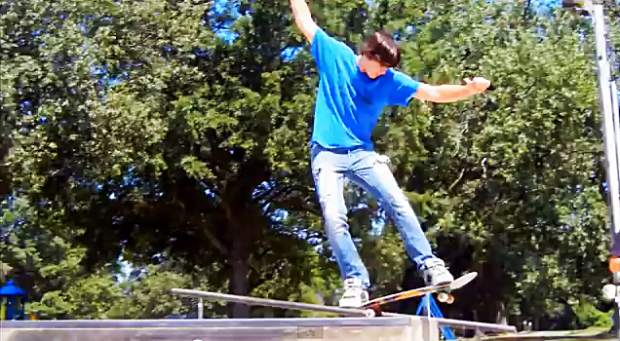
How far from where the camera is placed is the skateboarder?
574 cm

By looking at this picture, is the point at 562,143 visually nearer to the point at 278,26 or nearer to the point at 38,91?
the point at 278,26

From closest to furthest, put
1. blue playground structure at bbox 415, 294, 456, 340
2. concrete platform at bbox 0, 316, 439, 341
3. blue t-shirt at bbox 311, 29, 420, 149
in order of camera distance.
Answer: concrete platform at bbox 0, 316, 439, 341
blue t-shirt at bbox 311, 29, 420, 149
blue playground structure at bbox 415, 294, 456, 340

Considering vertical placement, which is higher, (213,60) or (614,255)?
(213,60)

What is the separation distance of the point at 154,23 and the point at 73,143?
11.0 feet

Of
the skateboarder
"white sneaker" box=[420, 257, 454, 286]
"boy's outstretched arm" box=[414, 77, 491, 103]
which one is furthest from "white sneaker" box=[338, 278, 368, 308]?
"boy's outstretched arm" box=[414, 77, 491, 103]

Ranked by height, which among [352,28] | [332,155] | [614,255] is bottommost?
[614,255]

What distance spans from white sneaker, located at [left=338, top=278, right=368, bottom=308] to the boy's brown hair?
166cm

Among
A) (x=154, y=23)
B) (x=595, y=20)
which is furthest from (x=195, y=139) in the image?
(x=595, y=20)

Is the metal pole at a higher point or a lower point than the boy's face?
higher

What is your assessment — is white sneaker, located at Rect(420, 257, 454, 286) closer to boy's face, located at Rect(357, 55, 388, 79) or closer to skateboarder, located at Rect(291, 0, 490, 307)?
skateboarder, located at Rect(291, 0, 490, 307)

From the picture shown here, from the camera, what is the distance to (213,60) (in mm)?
19203

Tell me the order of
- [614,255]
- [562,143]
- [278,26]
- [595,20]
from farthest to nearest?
[562,143]
[278,26]
[595,20]
[614,255]

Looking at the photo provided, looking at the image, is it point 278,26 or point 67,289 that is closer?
point 278,26

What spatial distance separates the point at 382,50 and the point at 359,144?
72 cm
